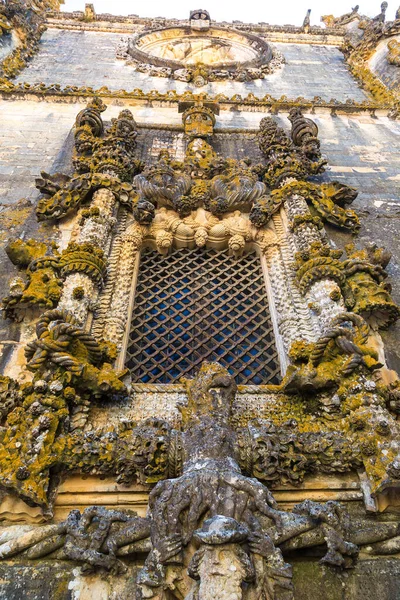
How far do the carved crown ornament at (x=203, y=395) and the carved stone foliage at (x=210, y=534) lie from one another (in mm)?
15

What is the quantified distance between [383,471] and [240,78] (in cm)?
1339

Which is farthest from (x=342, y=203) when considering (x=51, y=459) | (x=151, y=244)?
(x=51, y=459)

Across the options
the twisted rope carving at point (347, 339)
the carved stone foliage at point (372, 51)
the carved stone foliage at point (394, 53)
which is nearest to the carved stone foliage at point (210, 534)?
the twisted rope carving at point (347, 339)

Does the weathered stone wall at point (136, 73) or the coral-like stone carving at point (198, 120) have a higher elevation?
the weathered stone wall at point (136, 73)

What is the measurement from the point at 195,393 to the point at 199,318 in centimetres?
212

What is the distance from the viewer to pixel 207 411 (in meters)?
4.62

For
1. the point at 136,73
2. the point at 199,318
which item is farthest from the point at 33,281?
the point at 136,73

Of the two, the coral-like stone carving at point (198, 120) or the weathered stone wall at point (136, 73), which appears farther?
the weathered stone wall at point (136, 73)

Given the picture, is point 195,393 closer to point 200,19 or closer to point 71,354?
point 71,354

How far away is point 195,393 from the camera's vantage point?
4.82m

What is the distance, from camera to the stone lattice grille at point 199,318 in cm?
623

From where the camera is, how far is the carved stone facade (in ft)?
12.5

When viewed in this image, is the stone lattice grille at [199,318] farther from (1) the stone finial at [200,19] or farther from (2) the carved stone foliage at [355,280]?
(1) the stone finial at [200,19]

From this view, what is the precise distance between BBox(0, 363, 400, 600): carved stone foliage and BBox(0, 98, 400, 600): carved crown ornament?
0.01 metres
